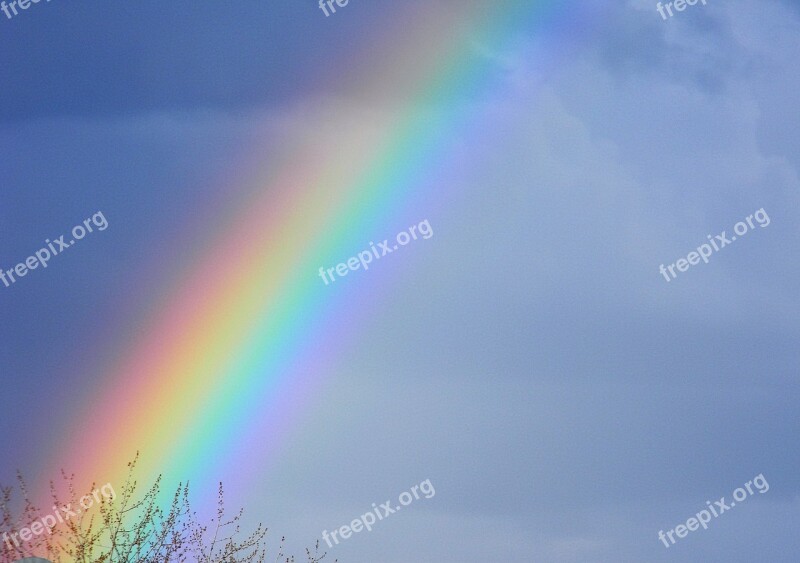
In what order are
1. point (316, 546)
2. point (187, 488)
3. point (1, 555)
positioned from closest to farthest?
point (1, 555) < point (187, 488) < point (316, 546)

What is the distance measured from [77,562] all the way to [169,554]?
1.41 meters

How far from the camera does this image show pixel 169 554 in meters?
19.4

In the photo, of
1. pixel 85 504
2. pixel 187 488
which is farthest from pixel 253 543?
pixel 85 504

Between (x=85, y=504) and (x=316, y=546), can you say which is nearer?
(x=85, y=504)

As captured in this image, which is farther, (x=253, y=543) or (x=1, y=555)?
(x=253, y=543)

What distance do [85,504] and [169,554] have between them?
1.49m

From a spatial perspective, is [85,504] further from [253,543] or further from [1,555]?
[253,543]

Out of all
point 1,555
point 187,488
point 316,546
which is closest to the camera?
point 1,555

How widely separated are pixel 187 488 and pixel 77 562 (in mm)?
2149

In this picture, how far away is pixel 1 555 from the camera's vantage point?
730 inches

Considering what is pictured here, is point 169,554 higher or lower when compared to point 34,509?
lower

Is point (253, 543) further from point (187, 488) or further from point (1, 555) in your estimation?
point (1, 555)

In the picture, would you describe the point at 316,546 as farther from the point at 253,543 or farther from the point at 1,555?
the point at 1,555

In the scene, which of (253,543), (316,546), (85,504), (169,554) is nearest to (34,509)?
(85,504)
